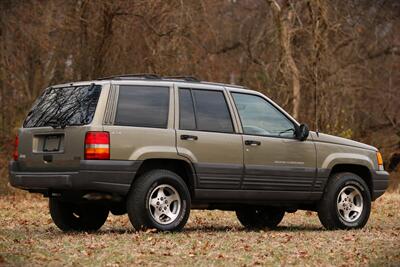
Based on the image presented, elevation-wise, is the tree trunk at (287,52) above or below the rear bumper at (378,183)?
above

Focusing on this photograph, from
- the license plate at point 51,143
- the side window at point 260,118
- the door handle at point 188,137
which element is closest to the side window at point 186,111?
the door handle at point 188,137

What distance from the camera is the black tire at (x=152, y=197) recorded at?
11.4 m

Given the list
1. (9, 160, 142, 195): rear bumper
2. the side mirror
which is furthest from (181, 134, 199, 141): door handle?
the side mirror

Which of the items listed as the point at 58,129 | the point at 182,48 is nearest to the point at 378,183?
the point at 58,129

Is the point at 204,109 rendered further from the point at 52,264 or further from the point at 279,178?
the point at 52,264

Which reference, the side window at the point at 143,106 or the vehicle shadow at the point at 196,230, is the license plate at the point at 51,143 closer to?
the side window at the point at 143,106

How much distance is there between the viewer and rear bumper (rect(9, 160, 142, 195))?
1108 centimetres

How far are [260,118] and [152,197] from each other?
1.94m

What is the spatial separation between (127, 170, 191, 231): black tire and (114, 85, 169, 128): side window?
607 millimetres

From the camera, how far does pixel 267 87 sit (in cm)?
2861

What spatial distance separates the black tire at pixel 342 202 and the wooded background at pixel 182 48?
462 inches

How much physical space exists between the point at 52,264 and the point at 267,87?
2017 centimetres

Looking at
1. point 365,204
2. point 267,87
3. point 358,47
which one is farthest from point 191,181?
point 358,47

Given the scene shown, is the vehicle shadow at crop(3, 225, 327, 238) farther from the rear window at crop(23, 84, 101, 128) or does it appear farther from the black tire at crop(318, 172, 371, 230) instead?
the rear window at crop(23, 84, 101, 128)
